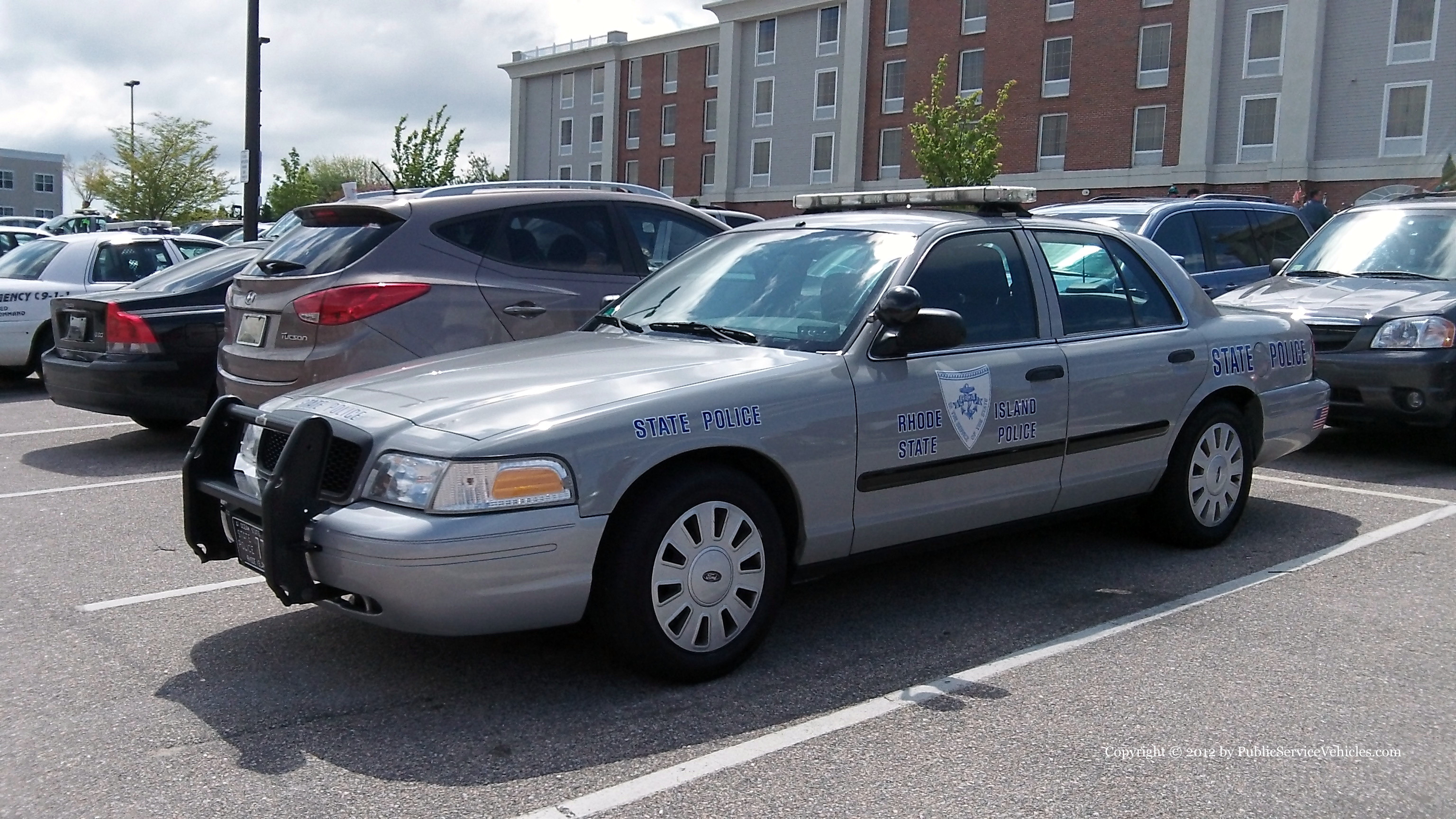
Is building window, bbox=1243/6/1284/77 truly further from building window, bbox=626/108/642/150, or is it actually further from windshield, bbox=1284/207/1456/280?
windshield, bbox=1284/207/1456/280

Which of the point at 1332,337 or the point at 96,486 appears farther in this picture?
the point at 1332,337

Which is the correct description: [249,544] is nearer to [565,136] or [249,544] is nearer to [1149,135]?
[1149,135]

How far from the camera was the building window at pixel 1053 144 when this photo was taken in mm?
45938

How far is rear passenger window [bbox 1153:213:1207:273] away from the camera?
10.3 metres

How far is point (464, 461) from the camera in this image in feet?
12.3

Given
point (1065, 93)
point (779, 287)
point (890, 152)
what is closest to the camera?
point (779, 287)

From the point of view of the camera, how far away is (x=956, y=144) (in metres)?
39.9

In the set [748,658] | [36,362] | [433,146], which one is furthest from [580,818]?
[433,146]

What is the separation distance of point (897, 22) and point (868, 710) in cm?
5043

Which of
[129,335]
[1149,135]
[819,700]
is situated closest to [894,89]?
[1149,135]

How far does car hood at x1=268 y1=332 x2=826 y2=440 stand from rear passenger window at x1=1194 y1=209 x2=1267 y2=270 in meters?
7.07

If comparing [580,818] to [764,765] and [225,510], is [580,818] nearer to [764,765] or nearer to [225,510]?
[764,765]

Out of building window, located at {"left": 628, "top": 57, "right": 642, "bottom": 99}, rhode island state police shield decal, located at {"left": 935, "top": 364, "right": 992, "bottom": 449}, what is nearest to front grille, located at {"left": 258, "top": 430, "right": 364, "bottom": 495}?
rhode island state police shield decal, located at {"left": 935, "top": 364, "right": 992, "bottom": 449}

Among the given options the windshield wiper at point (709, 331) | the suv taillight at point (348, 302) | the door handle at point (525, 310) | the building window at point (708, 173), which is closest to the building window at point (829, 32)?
the building window at point (708, 173)
